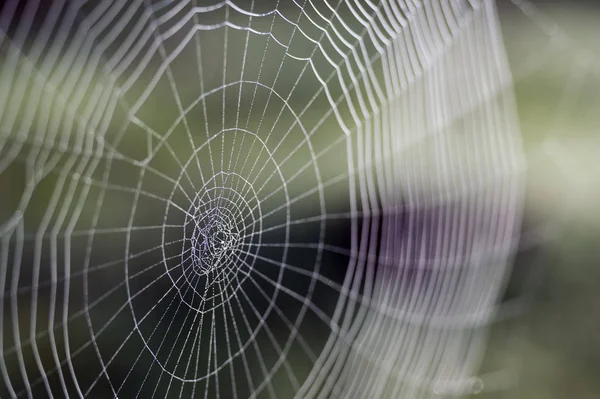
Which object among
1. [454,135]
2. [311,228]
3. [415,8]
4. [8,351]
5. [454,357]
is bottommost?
[8,351]

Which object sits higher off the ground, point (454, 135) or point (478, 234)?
point (454, 135)

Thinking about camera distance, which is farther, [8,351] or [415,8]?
[8,351]

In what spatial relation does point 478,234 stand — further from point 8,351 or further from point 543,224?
point 8,351

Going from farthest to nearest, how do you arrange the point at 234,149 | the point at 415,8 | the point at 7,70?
the point at 234,149, the point at 415,8, the point at 7,70

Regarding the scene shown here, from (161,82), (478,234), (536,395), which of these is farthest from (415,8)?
(536,395)

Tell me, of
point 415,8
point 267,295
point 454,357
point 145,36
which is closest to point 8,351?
point 267,295

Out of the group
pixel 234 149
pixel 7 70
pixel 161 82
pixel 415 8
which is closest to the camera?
pixel 7 70
